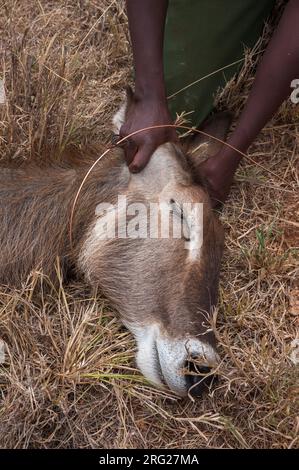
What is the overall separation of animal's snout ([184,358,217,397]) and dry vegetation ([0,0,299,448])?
0.25 feet

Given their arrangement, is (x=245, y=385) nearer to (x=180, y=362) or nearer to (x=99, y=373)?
(x=180, y=362)

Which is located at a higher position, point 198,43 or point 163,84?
point 198,43

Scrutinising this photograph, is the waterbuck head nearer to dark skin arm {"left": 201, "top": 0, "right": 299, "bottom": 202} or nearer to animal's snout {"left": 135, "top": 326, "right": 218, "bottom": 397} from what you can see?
animal's snout {"left": 135, "top": 326, "right": 218, "bottom": 397}

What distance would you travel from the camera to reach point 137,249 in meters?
3.22

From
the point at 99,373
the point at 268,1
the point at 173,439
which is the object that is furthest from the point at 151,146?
the point at 268,1

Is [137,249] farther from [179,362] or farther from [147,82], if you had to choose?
[147,82]

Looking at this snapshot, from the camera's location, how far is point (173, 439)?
315cm
